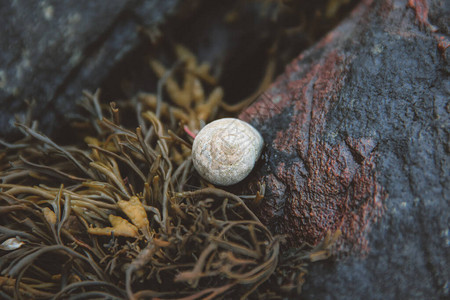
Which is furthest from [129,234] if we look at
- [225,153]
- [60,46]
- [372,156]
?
[60,46]

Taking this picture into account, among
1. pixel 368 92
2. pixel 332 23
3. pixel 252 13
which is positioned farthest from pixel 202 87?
pixel 368 92

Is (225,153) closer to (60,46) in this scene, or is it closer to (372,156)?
(372,156)

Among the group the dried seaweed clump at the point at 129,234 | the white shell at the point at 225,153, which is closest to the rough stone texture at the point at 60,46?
the dried seaweed clump at the point at 129,234

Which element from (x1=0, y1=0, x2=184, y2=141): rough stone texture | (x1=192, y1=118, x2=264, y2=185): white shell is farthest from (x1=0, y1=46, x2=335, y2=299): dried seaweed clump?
(x1=0, y1=0, x2=184, y2=141): rough stone texture

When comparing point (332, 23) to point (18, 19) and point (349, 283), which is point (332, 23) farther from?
point (18, 19)

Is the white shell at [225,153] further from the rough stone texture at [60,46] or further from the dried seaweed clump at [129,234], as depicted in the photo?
the rough stone texture at [60,46]
